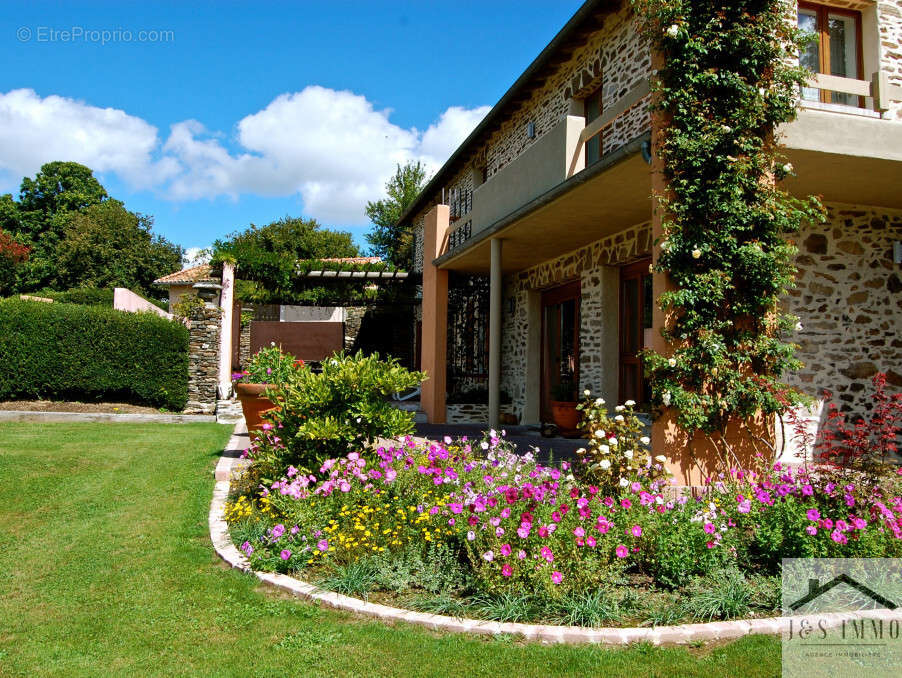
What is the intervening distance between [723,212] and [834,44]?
3858mm

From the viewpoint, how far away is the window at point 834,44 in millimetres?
7195

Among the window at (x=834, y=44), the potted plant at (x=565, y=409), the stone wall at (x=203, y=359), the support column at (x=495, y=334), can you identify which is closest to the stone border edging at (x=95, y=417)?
the stone wall at (x=203, y=359)

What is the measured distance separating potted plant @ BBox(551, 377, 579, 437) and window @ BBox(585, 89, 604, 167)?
11.9ft

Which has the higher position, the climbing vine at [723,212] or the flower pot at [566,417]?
the climbing vine at [723,212]

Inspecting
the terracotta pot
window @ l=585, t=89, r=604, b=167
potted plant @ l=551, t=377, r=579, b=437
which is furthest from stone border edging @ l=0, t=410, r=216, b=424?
window @ l=585, t=89, r=604, b=167

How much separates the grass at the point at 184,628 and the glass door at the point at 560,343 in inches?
261

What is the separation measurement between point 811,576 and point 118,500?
5.66 m

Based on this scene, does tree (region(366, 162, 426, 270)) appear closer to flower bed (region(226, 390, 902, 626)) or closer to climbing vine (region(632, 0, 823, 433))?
climbing vine (region(632, 0, 823, 433))

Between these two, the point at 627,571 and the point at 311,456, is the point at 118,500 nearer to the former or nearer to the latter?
the point at 311,456

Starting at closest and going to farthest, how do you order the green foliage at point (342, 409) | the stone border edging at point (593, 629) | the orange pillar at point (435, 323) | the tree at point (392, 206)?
the stone border edging at point (593, 629)
the green foliage at point (342, 409)
the orange pillar at point (435, 323)
the tree at point (392, 206)

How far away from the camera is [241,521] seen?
4656 millimetres

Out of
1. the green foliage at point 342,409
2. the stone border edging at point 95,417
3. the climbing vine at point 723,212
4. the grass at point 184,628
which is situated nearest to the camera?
the grass at point 184,628

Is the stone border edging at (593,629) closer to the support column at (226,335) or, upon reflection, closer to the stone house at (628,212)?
the stone house at (628,212)

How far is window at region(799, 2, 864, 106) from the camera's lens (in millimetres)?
7195
